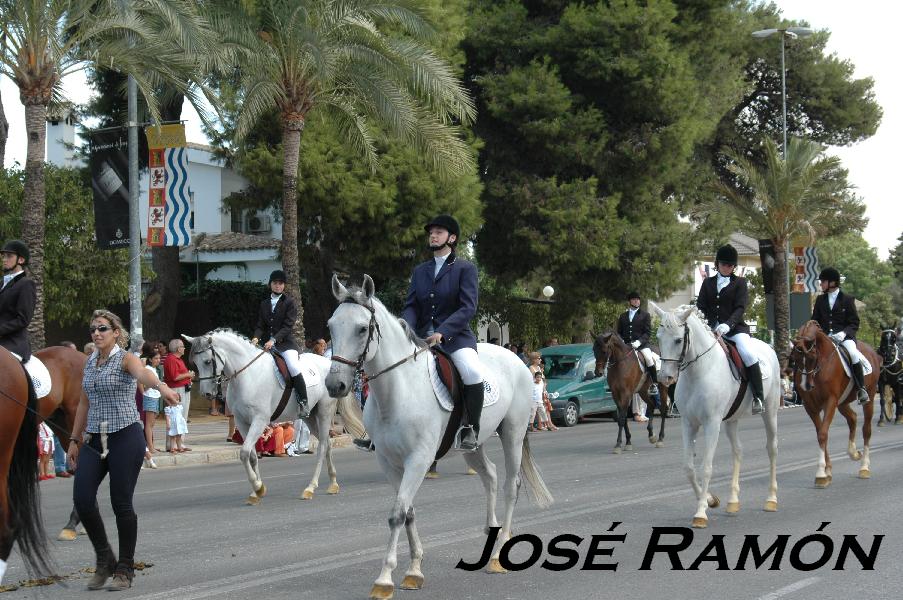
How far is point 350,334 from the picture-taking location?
7.67 m

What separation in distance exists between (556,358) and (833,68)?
25.4 m

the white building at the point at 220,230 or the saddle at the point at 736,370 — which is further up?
the white building at the point at 220,230

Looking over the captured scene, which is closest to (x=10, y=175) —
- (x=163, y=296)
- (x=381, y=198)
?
(x=163, y=296)

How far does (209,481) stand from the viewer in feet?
53.7

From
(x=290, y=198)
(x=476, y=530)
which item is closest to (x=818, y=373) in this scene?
(x=476, y=530)

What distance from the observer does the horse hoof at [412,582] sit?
803cm

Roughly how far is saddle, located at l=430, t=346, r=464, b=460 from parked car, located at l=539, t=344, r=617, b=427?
18456 mm

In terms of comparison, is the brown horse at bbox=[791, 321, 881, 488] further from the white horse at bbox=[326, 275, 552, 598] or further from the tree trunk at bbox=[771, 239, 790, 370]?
the tree trunk at bbox=[771, 239, 790, 370]

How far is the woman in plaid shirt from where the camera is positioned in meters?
8.12

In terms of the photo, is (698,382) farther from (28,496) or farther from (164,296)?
(164,296)

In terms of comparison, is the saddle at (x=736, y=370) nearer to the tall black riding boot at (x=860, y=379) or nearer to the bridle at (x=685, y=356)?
the bridle at (x=685, y=356)

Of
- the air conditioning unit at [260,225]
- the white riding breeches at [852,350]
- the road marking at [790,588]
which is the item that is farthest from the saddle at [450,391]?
the air conditioning unit at [260,225]

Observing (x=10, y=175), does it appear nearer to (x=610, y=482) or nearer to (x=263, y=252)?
(x=263, y=252)

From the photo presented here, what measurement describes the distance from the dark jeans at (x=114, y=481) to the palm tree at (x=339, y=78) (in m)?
14.1
